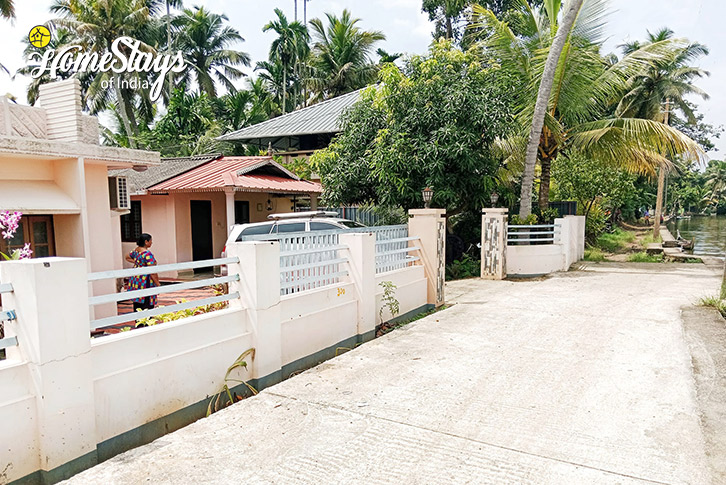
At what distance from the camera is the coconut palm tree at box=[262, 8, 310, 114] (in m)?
30.7

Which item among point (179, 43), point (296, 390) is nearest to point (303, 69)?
point (179, 43)

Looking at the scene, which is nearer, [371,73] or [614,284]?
[614,284]

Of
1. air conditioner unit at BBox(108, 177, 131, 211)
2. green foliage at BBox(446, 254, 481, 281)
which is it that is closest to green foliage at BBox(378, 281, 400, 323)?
green foliage at BBox(446, 254, 481, 281)

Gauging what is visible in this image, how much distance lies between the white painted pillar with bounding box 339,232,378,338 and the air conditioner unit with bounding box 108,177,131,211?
6.54m

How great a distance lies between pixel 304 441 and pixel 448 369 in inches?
81.3

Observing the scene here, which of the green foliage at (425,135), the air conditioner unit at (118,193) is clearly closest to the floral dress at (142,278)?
the air conditioner unit at (118,193)

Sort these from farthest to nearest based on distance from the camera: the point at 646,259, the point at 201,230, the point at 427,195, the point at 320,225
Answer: the point at 646,259, the point at 201,230, the point at 427,195, the point at 320,225

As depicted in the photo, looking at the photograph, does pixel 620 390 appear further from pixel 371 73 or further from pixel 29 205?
pixel 371 73

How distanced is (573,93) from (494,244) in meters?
4.69

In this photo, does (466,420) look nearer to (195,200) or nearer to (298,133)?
(195,200)

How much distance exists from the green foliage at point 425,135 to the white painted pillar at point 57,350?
8.89m

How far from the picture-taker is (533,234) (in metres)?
13.0

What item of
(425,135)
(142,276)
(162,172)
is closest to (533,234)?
(425,135)

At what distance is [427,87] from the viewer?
11.6 m
